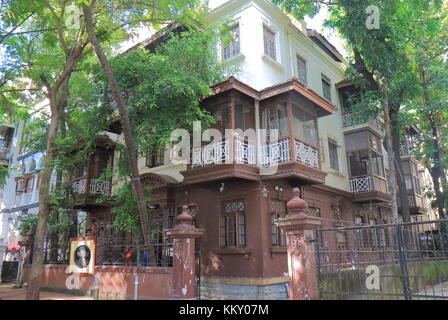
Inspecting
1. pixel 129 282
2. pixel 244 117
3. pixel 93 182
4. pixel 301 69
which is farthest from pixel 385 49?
pixel 93 182

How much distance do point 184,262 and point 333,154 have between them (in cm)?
1172

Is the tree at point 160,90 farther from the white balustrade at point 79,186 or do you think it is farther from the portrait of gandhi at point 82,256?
the white balustrade at point 79,186

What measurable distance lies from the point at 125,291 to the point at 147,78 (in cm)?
717

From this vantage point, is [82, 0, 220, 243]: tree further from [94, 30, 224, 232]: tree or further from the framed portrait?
the framed portrait

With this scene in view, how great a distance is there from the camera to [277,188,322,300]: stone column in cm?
640

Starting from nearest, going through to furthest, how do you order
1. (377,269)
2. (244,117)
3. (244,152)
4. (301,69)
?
(377,269), (244,152), (244,117), (301,69)

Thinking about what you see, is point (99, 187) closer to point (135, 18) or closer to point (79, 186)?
point (79, 186)

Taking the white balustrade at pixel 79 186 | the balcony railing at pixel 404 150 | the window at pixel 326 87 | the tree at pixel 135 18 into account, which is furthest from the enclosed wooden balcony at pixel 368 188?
the white balustrade at pixel 79 186

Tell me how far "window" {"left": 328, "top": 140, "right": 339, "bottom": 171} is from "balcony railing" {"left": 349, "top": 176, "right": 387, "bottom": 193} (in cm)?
130

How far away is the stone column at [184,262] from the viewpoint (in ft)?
27.7

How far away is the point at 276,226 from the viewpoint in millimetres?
12711

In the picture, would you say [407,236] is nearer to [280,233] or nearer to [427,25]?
[280,233]

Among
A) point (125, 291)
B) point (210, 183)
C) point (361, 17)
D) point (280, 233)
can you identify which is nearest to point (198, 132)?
point (210, 183)

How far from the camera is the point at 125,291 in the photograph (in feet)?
33.2
